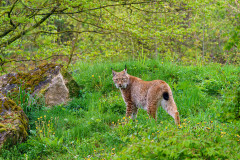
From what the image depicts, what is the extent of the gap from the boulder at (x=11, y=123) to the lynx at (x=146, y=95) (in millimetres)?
2438

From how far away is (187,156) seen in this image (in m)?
3.14

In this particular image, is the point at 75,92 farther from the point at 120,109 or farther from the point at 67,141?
the point at 67,141

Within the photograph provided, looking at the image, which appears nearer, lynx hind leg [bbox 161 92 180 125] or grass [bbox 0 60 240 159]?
grass [bbox 0 60 240 159]

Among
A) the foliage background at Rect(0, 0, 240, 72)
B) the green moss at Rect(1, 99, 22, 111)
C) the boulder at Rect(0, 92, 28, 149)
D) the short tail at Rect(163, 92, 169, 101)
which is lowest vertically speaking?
the boulder at Rect(0, 92, 28, 149)

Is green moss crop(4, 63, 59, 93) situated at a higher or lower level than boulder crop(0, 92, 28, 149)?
higher

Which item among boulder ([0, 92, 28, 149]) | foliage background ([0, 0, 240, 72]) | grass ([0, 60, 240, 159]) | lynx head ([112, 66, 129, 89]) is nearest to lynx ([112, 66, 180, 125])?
lynx head ([112, 66, 129, 89])

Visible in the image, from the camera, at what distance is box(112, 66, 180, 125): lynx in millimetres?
5574

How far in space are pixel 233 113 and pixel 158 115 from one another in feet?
9.43

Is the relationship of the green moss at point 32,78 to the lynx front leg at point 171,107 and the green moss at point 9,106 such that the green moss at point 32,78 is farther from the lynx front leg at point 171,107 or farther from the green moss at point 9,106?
the lynx front leg at point 171,107

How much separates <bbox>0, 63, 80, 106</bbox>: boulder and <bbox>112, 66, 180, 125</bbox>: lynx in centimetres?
180

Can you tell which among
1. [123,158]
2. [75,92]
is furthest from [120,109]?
[123,158]

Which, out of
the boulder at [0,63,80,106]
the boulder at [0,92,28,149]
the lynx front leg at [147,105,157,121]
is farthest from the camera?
the boulder at [0,63,80,106]

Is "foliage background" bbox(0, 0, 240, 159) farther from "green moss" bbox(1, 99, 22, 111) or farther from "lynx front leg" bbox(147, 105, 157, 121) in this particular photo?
"green moss" bbox(1, 99, 22, 111)

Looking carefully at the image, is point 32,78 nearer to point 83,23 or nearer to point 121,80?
point 121,80
